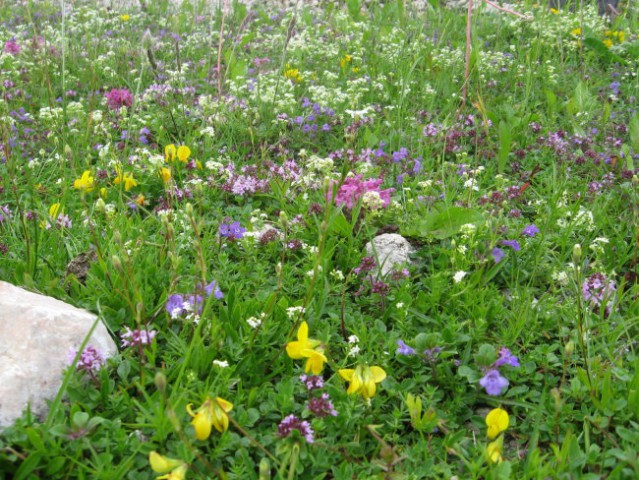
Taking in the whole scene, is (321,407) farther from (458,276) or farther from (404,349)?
(458,276)

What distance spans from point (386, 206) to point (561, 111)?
2129mm

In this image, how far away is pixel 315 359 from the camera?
1954 millimetres

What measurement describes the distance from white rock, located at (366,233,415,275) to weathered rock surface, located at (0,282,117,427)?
1.14 m

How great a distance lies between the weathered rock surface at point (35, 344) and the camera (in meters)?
1.93

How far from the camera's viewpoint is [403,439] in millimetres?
2072

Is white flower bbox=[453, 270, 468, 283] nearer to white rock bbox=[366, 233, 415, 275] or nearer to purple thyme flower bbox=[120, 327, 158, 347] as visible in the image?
white rock bbox=[366, 233, 415, 275]

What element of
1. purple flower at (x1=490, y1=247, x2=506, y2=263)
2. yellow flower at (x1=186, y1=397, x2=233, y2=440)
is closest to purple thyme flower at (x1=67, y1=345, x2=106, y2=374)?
yellow flower at (x1=186, y1=397, x2=233, y2=440)

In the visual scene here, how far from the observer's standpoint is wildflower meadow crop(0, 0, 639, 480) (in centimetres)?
191

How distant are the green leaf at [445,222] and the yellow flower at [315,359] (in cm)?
111

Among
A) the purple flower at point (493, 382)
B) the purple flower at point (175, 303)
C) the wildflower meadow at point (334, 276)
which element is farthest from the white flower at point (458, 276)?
the purple flower at point (175, 303)

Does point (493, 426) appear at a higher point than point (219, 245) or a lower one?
higher

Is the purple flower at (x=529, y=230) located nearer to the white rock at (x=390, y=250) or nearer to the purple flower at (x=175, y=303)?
the white rock at (x=390, y=250)

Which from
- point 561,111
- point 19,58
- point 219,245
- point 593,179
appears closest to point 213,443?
point 219,245

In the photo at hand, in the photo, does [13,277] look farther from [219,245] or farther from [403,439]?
→ [403,439]
